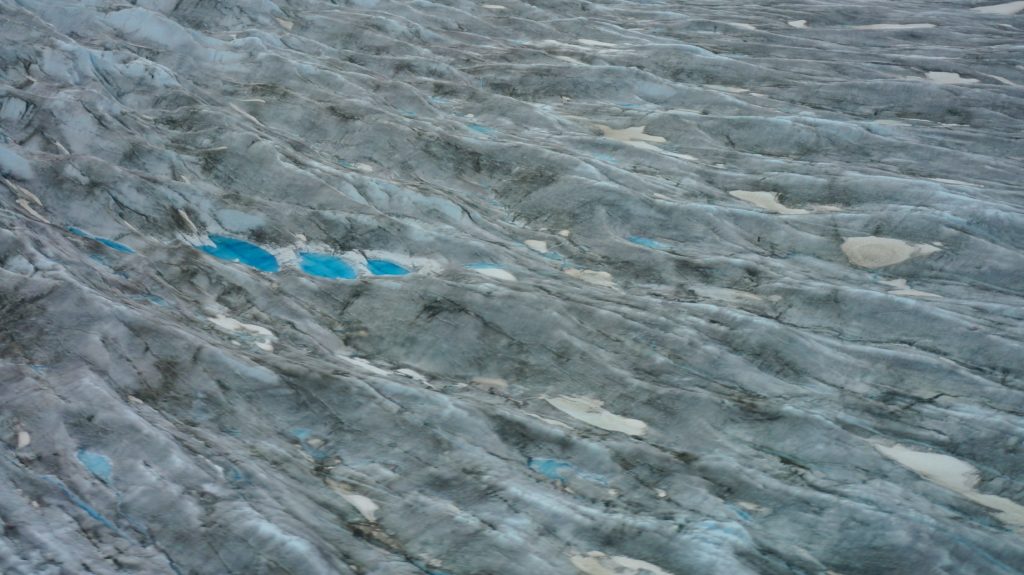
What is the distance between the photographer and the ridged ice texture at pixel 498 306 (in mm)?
5078

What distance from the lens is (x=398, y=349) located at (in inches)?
272

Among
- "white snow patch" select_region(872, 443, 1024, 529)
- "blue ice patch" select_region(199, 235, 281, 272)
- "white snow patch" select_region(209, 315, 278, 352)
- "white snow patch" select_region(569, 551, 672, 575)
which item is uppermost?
"white snow patch" select_region(872, 443, 1024, 529)

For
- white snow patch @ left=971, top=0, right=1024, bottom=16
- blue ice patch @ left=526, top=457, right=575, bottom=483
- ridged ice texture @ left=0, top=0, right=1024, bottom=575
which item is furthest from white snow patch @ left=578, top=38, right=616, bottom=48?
blue ice patch @ left=526, top=457, right=575, bottom=483

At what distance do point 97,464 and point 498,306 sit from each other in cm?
296

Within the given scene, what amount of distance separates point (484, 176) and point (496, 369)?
3.12m

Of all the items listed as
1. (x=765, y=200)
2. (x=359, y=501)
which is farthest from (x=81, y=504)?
(x=765, y=200)

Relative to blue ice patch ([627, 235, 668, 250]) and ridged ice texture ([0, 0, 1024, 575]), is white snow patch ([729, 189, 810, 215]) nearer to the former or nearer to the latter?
ridged ice texture ([0, 0, 1024, 575])

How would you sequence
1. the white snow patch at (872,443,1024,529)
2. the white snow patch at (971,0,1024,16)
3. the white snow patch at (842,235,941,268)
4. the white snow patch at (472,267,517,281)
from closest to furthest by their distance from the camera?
the white snow patch at (872,443,1024,529) < the white snow patch at (472,267,517,281) < the white snow patch at (842,235,941,268) < the white snow patch at (971,0,1024,16)

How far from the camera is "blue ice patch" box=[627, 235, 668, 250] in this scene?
27.5ft

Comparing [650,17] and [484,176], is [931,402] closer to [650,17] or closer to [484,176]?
[484,176]

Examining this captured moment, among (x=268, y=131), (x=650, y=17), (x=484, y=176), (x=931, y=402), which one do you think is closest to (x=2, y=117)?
(x=268, y=131)

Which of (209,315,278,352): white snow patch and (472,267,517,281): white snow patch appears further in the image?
(472,267,517,281): white snow patch

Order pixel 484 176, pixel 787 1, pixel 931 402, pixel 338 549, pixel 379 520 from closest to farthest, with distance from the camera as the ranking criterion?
pixel 338 549
pixel 379 520
pixel 931 402
pixel 484 176
pixel 787 1

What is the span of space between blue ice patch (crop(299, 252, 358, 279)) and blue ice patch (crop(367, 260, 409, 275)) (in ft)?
0.49
